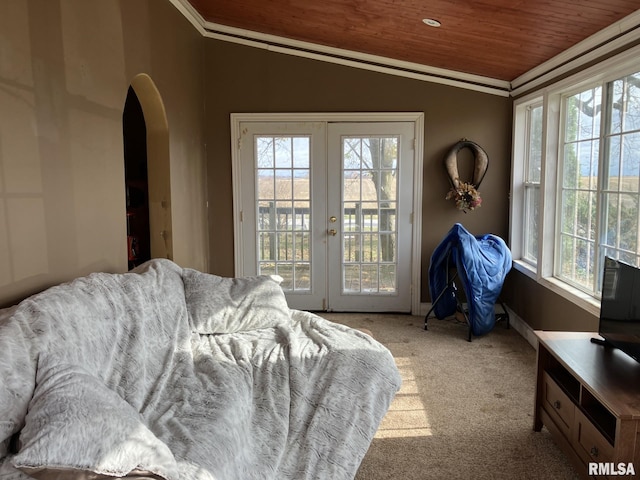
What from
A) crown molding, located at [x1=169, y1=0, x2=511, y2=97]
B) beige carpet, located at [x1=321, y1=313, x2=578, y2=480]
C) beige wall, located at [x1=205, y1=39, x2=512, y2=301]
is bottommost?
beige carpet, located at [x1=321, y1=313, x2=578, y2=480]

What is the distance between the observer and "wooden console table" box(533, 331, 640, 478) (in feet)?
6.45

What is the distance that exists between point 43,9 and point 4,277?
120 centimetres

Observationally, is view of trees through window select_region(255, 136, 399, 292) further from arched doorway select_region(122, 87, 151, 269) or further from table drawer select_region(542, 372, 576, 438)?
table drawer select_region(542, 372, 576, 438)

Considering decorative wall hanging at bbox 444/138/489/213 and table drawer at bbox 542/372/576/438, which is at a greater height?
decorative wall hanging at bbox 444/138/489/213

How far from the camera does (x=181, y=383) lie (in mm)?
2277

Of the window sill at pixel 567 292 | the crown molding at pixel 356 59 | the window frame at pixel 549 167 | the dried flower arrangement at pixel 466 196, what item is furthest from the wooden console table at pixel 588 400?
the crown molding at pixel 356 59

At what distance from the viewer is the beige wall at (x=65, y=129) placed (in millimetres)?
2125

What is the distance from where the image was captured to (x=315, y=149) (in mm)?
5043

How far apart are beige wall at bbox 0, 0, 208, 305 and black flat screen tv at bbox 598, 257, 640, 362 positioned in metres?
2.62

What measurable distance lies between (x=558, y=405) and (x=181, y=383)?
5.88ft

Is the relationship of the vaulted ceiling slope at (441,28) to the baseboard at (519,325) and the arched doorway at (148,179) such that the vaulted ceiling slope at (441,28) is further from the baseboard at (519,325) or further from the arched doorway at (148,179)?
the baseboard at (519,325)

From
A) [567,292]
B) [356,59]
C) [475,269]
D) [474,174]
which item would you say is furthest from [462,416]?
[356,59]

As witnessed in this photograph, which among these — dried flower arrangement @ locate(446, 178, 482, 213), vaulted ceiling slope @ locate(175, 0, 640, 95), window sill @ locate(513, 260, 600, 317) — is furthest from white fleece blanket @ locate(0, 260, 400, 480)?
dried flower arrangement @ locate(446, 178, 482, 213)

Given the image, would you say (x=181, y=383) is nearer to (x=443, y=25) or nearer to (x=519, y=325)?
(x=443, y=25)
